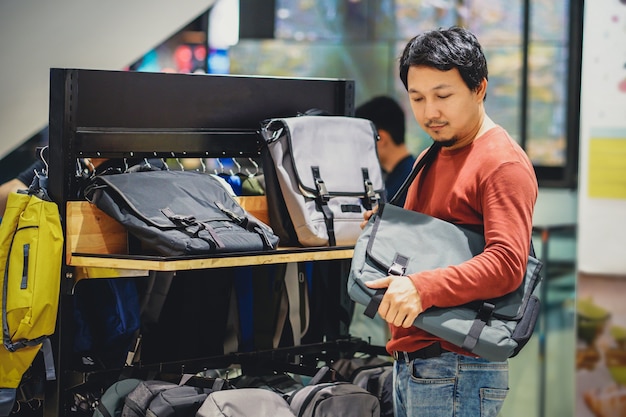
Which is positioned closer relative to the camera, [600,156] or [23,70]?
[600,156]

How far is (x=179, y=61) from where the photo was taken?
6098 mm

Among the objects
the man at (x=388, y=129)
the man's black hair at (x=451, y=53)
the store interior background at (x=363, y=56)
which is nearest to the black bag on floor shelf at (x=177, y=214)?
the man's black hair at (x=451, y=53)

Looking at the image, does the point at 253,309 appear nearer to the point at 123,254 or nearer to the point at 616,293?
the point at 123,254

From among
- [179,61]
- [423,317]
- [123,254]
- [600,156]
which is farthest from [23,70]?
[423,317]

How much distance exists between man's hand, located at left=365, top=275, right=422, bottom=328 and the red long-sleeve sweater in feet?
0.06

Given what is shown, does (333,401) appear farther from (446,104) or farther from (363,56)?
(363,56)

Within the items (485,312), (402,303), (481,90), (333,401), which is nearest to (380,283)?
(402,303)

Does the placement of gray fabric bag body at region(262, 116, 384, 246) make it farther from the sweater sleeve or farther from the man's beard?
the sweater sleeve

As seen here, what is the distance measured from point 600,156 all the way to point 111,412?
233 cm

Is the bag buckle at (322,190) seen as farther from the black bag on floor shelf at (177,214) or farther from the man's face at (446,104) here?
the man's face at (446,104)

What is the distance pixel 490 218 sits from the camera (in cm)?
197

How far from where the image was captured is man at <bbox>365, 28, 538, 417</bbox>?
195 centimetres

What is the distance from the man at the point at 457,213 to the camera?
6.40ft

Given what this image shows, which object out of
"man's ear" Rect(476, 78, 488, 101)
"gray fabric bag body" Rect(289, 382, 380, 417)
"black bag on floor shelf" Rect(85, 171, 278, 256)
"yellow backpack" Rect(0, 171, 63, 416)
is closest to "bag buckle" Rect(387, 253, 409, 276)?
"man's ear" Rect(476, 78, 488, 101)
